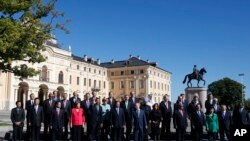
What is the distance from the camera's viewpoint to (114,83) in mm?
92875

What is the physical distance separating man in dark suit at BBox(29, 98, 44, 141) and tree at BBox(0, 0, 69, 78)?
697 cm

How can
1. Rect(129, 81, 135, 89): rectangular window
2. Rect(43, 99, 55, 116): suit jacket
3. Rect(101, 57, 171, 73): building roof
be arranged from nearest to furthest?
Rect(43, 99, 55, 116): suit jacket, Rect(129, 81, 135, 89): rectangular window, Rect(101, 57, 171, 73): building roof

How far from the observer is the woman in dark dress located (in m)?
15.5

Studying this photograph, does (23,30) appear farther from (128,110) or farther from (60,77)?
(60,77)

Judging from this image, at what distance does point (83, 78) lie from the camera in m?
83.1

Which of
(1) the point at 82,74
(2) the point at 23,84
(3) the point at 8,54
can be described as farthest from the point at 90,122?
(1) the point at 82,74

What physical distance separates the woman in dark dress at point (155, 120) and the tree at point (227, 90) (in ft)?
238

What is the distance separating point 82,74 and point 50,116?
223 feet

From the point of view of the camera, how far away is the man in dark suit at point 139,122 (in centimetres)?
1433

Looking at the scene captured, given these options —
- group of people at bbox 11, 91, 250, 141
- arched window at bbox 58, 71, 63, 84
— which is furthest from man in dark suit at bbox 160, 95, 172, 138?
arched window at bbox 58, 71, 63, 84

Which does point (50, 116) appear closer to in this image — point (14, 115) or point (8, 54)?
point (14, 115)

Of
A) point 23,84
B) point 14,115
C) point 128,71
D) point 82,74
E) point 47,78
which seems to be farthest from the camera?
point 128,71

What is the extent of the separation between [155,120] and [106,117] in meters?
2.12

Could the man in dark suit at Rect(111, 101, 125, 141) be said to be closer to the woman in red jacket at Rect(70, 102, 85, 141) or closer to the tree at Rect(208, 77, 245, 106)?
the woman in red jacket at Rect(70, 102, 85, 141)
